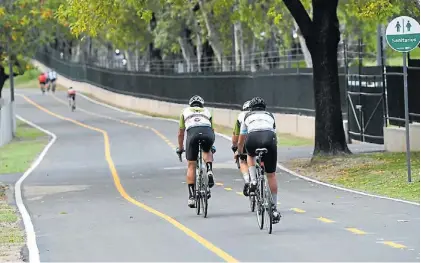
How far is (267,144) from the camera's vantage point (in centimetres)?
1525

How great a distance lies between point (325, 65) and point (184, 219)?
11950 millimetres

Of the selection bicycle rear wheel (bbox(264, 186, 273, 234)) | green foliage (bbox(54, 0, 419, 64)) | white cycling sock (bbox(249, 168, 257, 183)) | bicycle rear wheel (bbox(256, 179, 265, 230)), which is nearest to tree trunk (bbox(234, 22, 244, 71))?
green foliage (bbox(54, 0, 419, 64))

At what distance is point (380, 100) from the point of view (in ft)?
107

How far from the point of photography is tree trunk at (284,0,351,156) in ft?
93.6

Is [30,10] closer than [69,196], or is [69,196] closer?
[69,196]

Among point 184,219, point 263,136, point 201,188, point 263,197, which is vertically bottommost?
point 184,219

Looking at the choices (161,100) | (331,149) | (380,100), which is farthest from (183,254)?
(161,100)

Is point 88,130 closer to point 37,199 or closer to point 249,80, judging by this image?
point 249,80

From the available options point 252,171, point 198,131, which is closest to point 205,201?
point 198,131

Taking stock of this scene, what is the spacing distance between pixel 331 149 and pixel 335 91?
1.43m

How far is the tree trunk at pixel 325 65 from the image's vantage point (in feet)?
93.6

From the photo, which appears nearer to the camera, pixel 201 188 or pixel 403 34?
pixel 201 188

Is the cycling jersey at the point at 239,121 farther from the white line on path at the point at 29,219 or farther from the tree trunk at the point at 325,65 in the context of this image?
the tree trunk at the point at 325,65

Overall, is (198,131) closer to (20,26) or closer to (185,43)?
(20,26)
